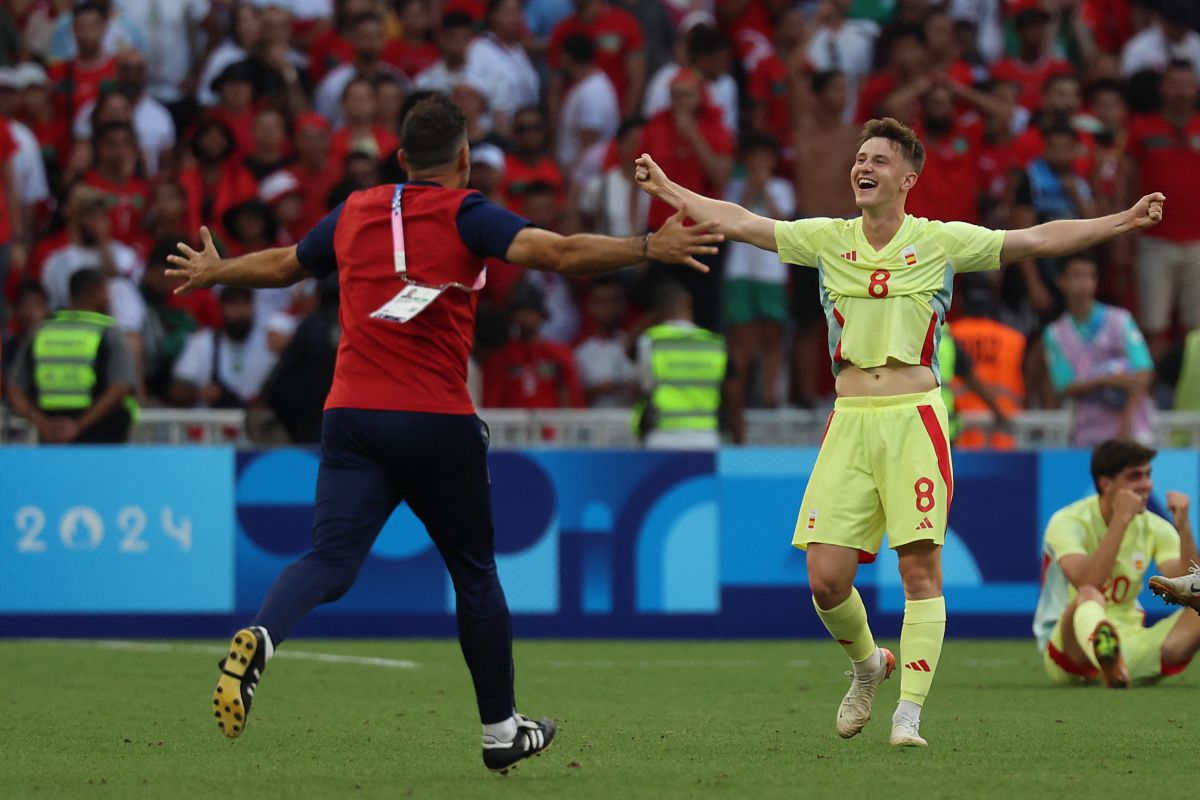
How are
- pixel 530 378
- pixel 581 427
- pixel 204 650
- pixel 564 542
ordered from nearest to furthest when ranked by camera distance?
pixel 204 650, pixel 564 542, pixel 581 427, pixel 530 378

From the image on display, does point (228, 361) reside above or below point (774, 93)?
below

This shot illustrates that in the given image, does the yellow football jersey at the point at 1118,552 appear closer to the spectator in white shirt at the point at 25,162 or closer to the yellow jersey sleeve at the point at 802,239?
the yellow jersey sleeve at the point at 802,239

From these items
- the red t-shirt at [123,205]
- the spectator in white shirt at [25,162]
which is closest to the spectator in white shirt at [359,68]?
the red t-shirt at [123,205]

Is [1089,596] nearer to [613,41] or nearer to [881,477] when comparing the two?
[881,477]

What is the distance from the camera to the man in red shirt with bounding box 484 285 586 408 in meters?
15.5

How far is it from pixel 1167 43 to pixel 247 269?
44.6 feet

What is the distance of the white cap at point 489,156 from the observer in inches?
638

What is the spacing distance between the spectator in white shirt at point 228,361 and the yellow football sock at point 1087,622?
7239 millimetres

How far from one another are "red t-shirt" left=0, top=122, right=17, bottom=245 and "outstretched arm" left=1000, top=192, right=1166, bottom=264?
32.9 feet

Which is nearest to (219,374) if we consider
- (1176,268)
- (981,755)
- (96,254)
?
(96,254)

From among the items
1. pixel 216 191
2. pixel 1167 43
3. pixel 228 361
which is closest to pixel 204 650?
pixel 228 361

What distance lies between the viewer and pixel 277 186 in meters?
16.5

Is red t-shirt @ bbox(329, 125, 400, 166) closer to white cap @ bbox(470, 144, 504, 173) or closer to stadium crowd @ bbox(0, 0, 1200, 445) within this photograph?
stadium crowd @ bbox(0, 0, 1200, 445)

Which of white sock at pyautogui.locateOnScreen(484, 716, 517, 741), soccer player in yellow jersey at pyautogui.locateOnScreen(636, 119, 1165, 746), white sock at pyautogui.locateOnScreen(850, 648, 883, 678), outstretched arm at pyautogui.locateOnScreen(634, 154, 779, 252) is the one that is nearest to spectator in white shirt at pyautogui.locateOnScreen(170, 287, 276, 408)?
outstretched arm at pyautogui.locateOnScreen(634, 154, 779, 252)
